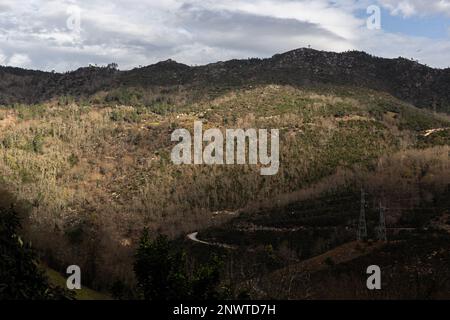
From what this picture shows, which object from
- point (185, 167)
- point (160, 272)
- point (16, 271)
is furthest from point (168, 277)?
point (185, 167)

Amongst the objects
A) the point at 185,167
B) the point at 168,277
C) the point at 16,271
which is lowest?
the point at 168,277

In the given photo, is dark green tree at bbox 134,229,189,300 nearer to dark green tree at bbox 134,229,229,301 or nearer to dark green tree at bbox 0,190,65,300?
dark green tree at bbox 134,229,229,301

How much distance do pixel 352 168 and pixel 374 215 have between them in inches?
1190

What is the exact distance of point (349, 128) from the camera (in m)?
139

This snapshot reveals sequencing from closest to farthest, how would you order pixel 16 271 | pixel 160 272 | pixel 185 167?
pixel 16 271
pixel 160 272
pixel 185 167

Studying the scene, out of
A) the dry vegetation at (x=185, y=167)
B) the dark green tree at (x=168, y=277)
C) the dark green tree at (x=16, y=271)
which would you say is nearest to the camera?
the dark green tree at (x=16, y=271)

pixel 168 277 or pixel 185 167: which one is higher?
pixel 185 167

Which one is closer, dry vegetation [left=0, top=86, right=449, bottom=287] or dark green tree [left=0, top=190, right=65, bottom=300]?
dark green tree [left=0, top=190, right=65, bottom=300]

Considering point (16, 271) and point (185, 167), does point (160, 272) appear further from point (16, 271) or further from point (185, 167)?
point (185, 167)

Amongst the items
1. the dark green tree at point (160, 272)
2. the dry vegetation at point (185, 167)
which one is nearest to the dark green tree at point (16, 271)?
the dark green tree at point (160, 272)

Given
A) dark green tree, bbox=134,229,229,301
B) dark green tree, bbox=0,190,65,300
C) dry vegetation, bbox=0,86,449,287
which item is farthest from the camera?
dry vegetation, bbox=0,86,449,287

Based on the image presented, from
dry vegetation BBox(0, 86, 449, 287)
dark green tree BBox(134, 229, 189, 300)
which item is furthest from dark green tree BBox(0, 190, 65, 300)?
dry vegetation BBox(0, 86, 449, 287)

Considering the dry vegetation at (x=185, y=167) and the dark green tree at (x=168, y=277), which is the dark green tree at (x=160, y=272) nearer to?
the dark green tree at (x=168, y=277)

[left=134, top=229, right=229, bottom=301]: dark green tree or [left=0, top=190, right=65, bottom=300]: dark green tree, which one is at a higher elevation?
[left=0, top=190, right=65, bottom=300]: dark green tree
